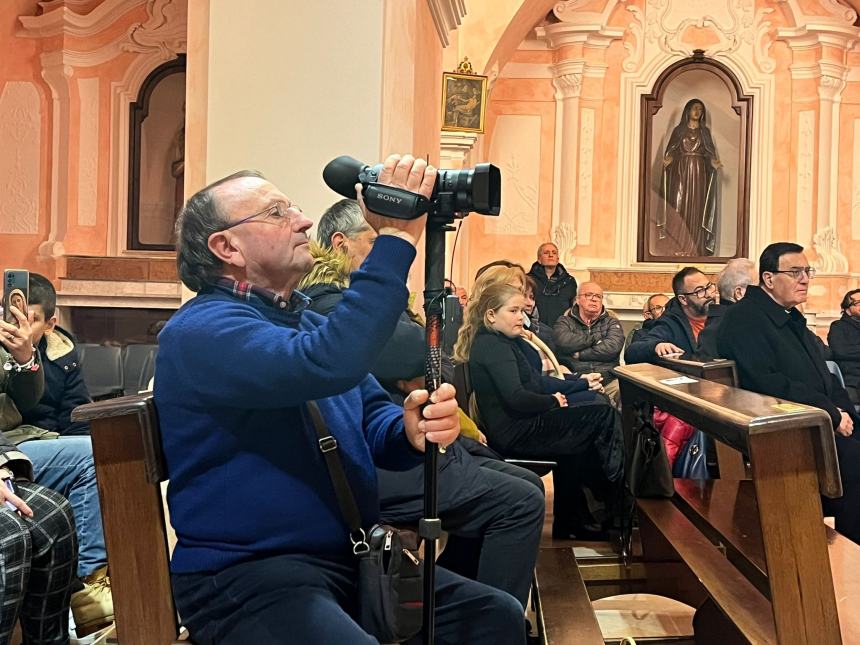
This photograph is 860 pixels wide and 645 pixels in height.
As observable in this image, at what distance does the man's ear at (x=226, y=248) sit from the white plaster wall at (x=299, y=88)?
149 cm

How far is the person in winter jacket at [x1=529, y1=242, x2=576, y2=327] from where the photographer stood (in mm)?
9953

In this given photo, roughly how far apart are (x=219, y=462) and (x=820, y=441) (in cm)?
125

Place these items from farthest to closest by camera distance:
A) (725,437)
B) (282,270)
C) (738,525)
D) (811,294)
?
(811,294) < (738,525) < (725,437) < (282,270)

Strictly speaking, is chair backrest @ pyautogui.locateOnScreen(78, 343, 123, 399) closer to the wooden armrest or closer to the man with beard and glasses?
the man with beard and glasses

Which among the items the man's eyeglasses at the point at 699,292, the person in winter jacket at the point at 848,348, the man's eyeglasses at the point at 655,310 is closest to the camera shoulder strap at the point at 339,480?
the man's eyeglasses at the point at 699,292

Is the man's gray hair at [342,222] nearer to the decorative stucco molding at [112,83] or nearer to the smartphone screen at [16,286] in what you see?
the smartphone screen at [16,286]

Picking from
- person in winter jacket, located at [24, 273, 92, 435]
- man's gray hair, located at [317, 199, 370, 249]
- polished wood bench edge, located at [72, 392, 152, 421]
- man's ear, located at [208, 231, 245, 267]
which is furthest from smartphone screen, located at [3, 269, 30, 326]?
man's ear, located at [208, 231, 245, 267]

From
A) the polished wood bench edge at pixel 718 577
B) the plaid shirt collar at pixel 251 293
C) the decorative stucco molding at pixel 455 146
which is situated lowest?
the polished wood bench edge at pixel 718 577

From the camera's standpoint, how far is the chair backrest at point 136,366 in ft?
23.4

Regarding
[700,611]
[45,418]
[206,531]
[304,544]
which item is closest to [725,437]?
[700,611]

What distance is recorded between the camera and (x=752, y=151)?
1226cm

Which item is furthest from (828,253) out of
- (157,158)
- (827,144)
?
(157,158)

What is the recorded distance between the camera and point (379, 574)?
1.91 meters

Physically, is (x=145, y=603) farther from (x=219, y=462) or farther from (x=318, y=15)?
(x=318, y=15)
